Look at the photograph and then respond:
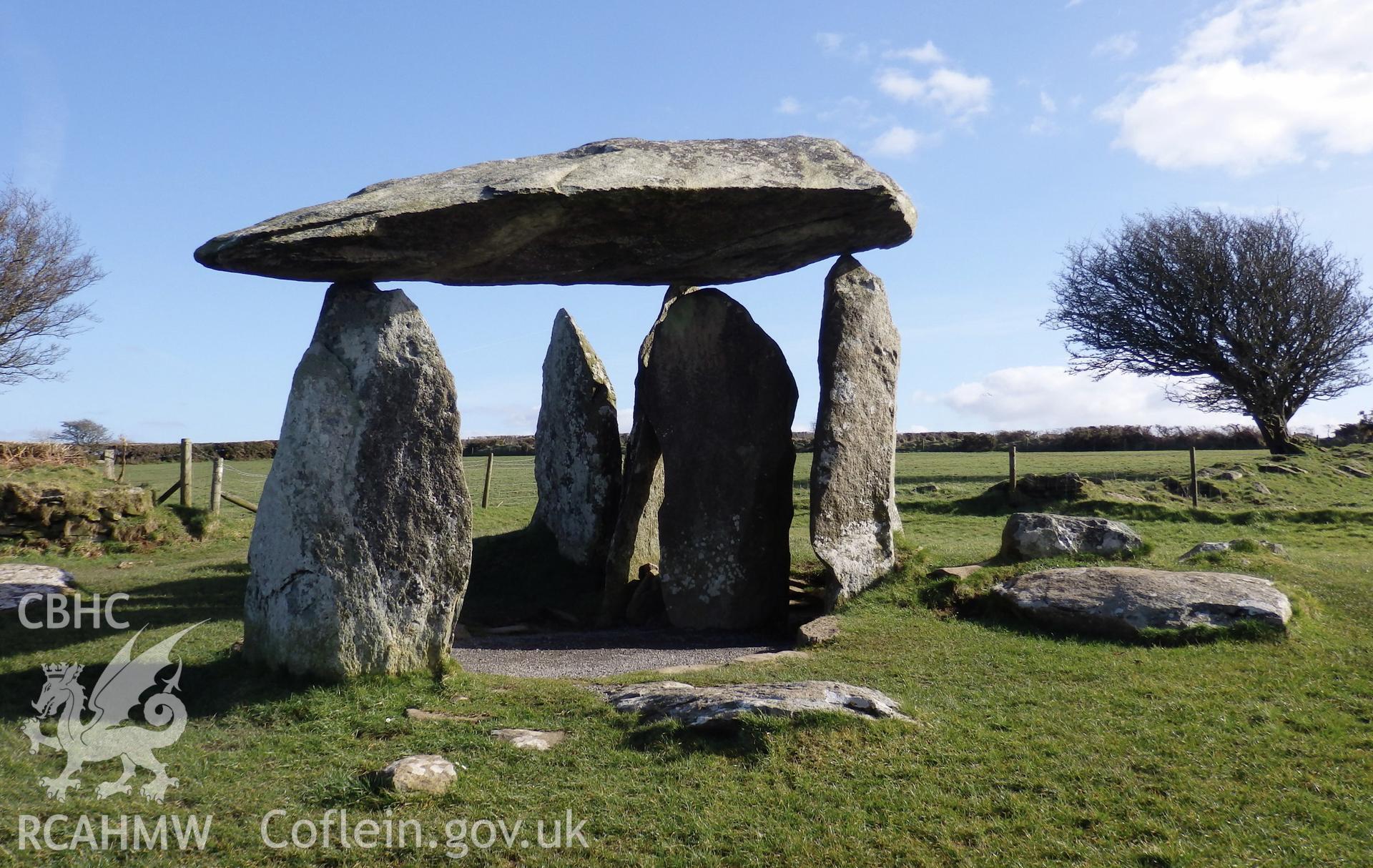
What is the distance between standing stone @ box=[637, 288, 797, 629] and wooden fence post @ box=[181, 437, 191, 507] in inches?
473

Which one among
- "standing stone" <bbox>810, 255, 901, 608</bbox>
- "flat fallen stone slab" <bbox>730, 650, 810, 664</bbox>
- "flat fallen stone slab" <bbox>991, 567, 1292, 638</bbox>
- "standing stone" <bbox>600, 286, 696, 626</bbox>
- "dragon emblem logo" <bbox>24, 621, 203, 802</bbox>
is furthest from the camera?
"standing stone" <bbox>600, 286, 696, 626</bbox>

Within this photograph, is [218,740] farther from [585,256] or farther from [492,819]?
[585,256]

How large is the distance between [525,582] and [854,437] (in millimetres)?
5859

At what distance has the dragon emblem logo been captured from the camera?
765 cm

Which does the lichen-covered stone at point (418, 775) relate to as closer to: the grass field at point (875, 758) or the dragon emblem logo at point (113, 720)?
the grass field at point (875, 758)

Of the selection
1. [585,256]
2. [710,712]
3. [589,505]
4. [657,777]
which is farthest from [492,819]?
[589,505]

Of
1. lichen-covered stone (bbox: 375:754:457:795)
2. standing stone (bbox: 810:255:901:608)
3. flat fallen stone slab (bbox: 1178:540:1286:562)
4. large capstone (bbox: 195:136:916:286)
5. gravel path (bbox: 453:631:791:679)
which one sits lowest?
gravel path (bbox: 453:631:791:679)

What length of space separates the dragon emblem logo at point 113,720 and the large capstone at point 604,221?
13.2ft

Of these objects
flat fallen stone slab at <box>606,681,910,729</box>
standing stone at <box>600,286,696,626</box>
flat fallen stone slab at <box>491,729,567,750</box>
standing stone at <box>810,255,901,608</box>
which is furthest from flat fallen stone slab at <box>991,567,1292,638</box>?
flat fallen stone slab at <box>491,729,567,750</box>

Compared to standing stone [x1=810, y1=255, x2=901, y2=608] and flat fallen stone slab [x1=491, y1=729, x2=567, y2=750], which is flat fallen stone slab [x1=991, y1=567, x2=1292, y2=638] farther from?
flat fallen stone slab [x1=491, y1=729, x2=567, y2=750]

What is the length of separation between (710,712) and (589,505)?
29.1 ft

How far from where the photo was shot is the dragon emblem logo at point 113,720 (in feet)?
25.1

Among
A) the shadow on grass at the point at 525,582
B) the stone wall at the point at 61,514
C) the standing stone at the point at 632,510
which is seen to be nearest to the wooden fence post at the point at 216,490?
the stone wall at the point at 61,514

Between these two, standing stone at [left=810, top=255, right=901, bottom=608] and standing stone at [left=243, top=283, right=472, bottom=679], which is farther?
standing stone at [left=810, top=255, right=901, bottom=608]
